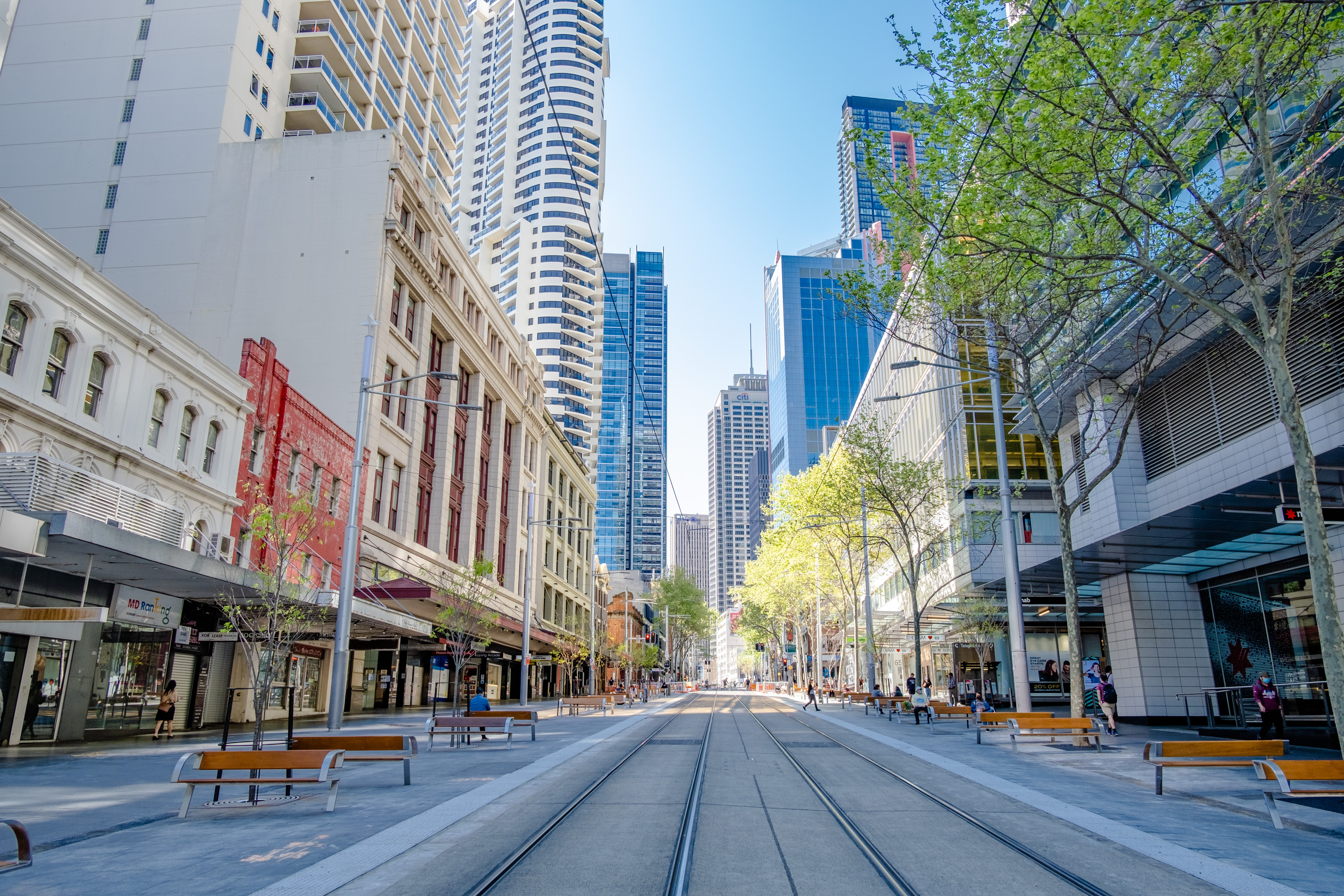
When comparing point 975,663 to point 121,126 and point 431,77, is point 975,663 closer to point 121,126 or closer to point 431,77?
point 121,126

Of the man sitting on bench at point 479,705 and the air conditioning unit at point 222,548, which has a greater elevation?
the air conditioning unit at point 222,548

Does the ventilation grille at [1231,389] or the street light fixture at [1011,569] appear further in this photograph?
the street light fixture at [1011,569]

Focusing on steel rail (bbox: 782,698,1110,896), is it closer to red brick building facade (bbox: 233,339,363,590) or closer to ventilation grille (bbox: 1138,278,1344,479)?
ventilation grille (bbox: 1138,278,1344,479)

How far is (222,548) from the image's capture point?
25547 millimetres

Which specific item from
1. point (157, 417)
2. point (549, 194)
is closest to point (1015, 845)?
point (157, 417)

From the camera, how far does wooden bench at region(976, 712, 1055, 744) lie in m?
18.2

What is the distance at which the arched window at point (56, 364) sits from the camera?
1941 centimetres

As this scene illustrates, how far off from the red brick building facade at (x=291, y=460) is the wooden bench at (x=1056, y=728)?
18332mm

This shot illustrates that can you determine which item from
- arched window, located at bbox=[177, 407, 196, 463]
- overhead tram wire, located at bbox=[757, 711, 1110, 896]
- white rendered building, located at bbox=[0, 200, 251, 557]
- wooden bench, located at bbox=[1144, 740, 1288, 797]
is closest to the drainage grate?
overhead tram wire, located at bbox=[757, 711, 1110, 896]

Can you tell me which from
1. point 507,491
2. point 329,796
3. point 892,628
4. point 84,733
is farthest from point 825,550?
point 329,796

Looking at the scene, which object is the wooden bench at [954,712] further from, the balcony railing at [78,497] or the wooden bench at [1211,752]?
the balcony railing at [78,497]

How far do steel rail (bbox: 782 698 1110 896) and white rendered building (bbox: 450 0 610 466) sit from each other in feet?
357

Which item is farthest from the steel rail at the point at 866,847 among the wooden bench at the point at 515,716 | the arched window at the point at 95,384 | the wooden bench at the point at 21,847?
the arched window at the point at 95,384

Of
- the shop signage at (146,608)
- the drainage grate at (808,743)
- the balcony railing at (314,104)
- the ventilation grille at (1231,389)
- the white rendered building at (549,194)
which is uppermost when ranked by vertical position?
the white rendered building at (549,194)
